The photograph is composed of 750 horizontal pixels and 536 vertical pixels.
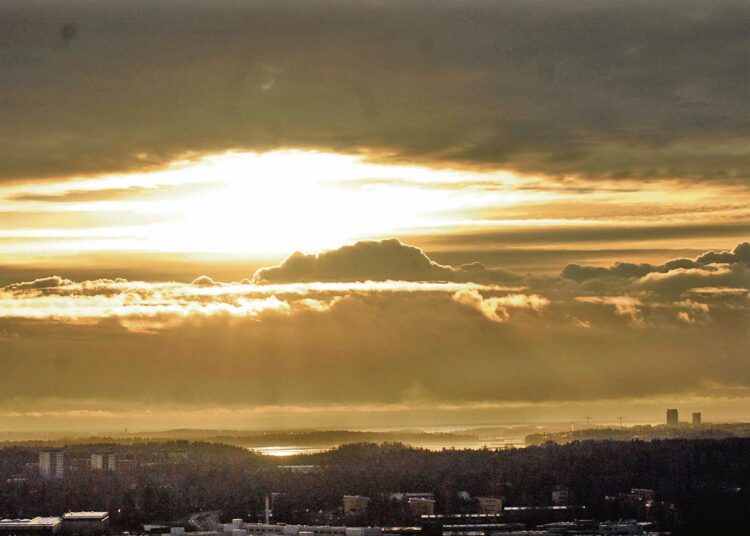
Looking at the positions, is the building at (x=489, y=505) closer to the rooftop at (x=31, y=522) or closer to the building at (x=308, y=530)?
the building at (x=308, y=530)

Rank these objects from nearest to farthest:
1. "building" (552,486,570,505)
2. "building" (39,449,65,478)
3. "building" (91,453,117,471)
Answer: "building" (552,486,570,505), "building" (39,449,65,478), "building" (91,453,117,471)

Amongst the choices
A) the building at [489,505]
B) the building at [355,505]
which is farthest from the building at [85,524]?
the building at [489,505]

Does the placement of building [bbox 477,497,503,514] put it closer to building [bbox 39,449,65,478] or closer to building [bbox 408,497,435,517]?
building [bbox 408,497,435,517]

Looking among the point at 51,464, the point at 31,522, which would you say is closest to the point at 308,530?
the point at 31,522

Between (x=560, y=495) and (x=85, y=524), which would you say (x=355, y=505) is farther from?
(x=85, y=524)

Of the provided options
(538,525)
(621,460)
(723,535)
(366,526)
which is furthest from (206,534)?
(621,460)

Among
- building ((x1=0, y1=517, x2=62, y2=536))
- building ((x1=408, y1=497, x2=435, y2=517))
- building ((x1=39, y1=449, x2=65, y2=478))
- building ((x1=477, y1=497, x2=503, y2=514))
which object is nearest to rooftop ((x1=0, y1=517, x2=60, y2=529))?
building ((x1=0, y1=517, x2=62, y2=536))

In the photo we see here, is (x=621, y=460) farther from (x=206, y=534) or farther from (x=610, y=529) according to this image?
(x=206, y=534)
